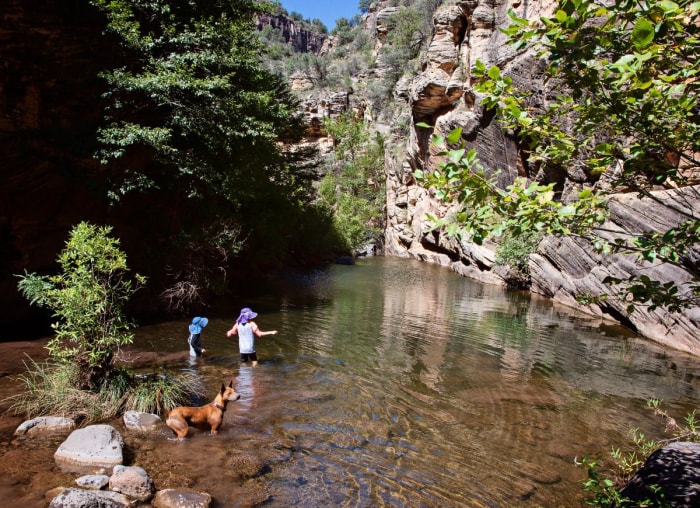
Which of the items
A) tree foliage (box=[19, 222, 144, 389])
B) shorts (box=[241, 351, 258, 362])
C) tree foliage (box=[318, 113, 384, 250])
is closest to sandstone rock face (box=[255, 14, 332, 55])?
tree foliage (box=[318, 113, 384, 250])

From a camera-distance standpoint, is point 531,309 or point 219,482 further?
point 531,309

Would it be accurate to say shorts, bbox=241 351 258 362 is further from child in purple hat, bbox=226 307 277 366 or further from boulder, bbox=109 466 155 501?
boulder, bbox=109 466 155 501

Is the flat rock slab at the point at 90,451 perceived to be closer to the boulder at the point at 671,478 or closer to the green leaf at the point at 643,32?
the boulder at the point at 671,478

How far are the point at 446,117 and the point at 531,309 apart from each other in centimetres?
2142

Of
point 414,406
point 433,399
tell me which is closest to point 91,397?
point 414,406

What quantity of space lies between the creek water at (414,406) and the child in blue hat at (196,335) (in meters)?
0.23

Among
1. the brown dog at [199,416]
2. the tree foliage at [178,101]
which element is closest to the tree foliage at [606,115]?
the brown dog at [199,416]

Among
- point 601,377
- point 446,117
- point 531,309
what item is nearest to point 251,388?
point 601,377

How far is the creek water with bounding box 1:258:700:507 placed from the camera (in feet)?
18.1

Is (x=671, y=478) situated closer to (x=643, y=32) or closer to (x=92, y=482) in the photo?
(x=643, y=32)

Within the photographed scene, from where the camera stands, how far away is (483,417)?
25.7ft

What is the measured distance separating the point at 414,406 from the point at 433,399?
1.89 feet

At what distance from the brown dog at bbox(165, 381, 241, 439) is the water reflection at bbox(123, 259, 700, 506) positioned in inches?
9.9

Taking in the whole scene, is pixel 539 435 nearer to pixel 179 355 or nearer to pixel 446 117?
pixel 179 355
